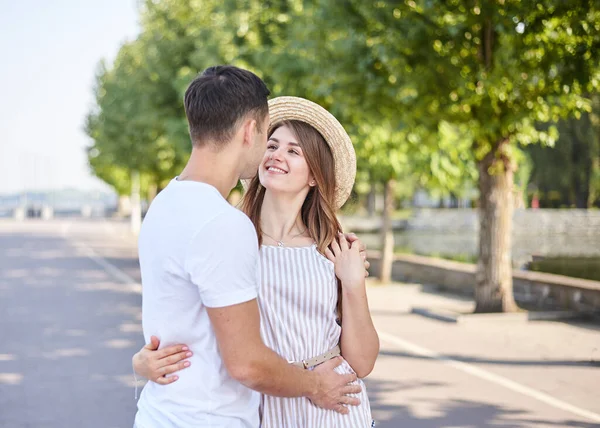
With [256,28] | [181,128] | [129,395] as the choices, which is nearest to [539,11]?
[129,395]

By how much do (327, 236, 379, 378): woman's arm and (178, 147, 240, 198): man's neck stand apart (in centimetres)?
73

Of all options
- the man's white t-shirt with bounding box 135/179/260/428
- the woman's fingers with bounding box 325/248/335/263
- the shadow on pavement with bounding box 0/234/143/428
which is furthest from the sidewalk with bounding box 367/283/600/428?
the man's white t-shirt with bounding box 135/179/260/428

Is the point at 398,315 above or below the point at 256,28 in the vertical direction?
below

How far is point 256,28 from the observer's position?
78.4 ft

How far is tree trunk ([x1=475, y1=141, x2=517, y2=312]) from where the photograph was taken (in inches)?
518

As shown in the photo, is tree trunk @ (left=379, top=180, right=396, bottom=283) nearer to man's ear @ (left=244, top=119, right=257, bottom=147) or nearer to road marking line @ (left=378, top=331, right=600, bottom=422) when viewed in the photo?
road marking line @ (left=378, top=331, right=600, bottom=422)

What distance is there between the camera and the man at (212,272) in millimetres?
2342

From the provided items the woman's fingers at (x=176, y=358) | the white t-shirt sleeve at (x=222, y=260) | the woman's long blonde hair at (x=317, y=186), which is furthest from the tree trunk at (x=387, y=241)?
the white t-shirt sleeve at (x=222, y=260)

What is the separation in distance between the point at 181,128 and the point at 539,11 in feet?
Answer: 55.7

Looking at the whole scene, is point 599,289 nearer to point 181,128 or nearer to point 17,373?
point 17,373

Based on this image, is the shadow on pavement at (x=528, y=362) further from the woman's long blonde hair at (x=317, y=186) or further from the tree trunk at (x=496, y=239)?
the woman's long blonde hair at (x=317, y=186)

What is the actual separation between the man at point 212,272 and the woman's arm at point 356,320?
44 centimetres

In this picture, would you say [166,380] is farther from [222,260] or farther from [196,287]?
[222,260]

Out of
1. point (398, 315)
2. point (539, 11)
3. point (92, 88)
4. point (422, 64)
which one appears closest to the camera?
point (539, 11)
